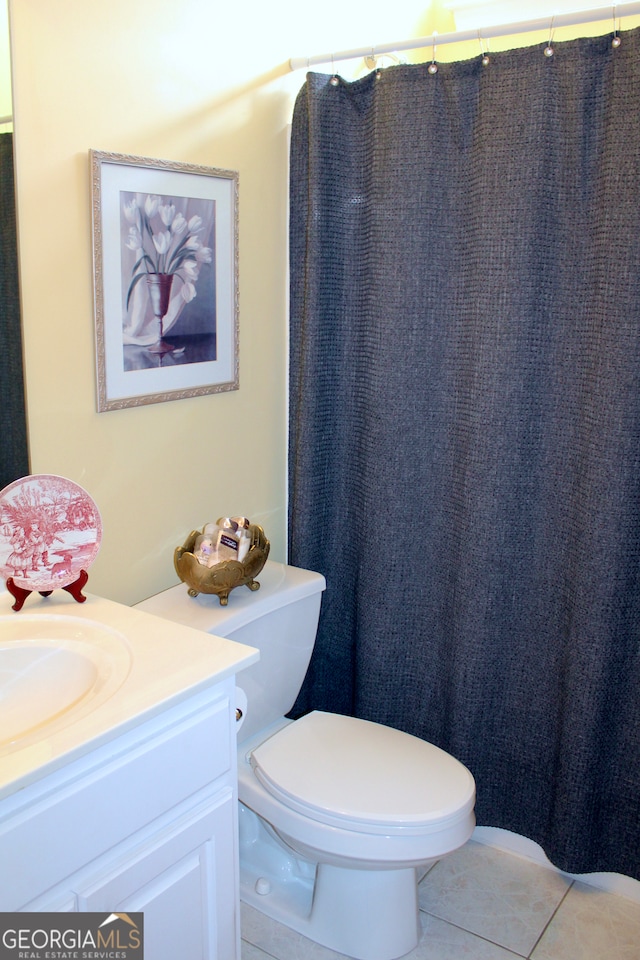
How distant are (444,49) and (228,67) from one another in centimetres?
78

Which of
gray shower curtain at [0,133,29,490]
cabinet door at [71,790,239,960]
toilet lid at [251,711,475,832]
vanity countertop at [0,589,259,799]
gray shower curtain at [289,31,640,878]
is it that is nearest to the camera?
vanity countertop at [0,589,259,799]

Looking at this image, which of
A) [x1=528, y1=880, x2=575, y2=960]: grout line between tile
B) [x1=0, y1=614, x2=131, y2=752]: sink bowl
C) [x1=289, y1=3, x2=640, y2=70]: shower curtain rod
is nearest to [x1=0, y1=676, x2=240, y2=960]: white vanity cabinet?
[x1=0, y1=614, x2=131, y2=752]: sink bowl

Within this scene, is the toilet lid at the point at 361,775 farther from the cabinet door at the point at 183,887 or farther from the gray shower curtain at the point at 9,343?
the gray shower curtain at the point at 9,343

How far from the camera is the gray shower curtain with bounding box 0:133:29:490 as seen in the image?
1.49 metres

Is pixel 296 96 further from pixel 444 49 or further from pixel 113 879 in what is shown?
pixel 113 879

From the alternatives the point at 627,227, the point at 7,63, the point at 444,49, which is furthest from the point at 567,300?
the point at 7,63

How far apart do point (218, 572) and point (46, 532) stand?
0.39m

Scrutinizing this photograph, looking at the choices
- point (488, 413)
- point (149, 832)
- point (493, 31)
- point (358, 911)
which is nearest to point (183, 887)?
point (149, 832)

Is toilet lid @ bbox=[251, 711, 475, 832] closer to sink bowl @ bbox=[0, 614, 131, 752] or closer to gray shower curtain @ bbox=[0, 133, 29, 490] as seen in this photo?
sink bowl @ bbox=[0, 614, 131, 752]

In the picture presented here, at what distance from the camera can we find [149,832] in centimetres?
130

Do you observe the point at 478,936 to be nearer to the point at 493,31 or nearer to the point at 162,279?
the point at 162,279

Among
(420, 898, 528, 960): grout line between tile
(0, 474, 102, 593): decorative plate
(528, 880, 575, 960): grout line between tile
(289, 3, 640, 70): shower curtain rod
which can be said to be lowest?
(420, 898, 528, 960): grout line between tile

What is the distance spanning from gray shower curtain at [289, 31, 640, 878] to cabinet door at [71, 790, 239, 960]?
2.68 feet

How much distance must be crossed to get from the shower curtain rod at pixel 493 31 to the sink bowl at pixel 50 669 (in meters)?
1.41
